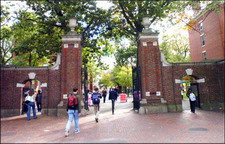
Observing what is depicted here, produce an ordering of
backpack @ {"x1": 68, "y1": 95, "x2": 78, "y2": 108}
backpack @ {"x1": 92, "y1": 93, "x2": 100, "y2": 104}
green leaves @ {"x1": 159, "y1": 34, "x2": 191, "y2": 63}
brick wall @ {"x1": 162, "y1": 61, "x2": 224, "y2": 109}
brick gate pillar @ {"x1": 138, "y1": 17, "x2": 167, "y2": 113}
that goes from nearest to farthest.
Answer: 1. backpack @ {"x1": 68, "y1": 95, "x2": 78, "y2": 108}
2. backpack @ {"x1": 92, "y1": 93, "x2": 100, "y2": 104}
3. brick gate pillar @ {"x1": 138, "y1": 17, "x2": 167, "y2": 113}
4. brick wall @ {"x1": 162, "y1": 61, "x2": 224, "y2": 109}
5. green leaves @ {"x1": 159, "y1": 34, "x2": 191, "y2": 63}

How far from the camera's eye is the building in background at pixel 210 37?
79.6ft

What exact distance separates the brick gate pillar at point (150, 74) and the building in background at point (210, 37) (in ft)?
43.8

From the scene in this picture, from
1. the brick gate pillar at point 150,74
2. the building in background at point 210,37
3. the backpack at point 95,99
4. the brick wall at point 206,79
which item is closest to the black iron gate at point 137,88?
the brick gate pillar at point 150,74

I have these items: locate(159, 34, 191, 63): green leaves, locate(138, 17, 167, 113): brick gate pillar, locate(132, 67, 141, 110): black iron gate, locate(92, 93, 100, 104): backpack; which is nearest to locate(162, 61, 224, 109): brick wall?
locate(138, 17, 167, 113): brick gate pillar

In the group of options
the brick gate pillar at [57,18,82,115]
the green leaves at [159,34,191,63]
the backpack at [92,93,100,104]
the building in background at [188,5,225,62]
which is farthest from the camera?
the green leaves at [159,34,191,63]

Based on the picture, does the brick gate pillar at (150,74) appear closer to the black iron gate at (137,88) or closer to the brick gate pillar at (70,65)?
the black iron gate at (137,88)

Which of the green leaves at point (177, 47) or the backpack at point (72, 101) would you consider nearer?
the backpack at point (72, 101)

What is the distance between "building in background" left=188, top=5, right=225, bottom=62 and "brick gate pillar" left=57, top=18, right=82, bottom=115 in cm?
1742

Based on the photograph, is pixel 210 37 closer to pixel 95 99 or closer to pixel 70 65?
pixel 70 65

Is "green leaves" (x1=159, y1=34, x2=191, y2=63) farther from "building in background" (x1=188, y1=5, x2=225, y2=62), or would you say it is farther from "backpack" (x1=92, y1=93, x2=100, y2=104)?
"backpack" (x1=92, y1=93, x2=100, y2=104)

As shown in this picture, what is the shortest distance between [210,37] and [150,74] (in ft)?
63.7

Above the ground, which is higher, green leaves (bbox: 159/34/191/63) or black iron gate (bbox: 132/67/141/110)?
green leaves (bbox: 159/34/191/63)

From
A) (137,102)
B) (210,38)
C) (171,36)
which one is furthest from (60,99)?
(171,36)

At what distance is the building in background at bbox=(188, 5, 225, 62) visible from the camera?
24266mm
